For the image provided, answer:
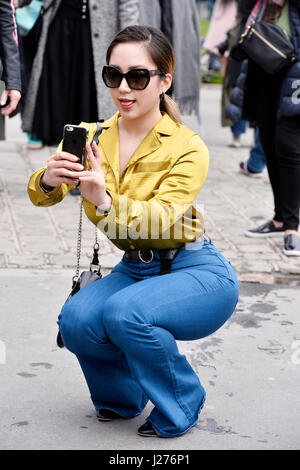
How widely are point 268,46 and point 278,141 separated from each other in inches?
22.7

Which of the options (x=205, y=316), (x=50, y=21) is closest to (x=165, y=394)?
(x=205, y=316)

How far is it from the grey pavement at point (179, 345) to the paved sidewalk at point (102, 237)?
1 centimetres

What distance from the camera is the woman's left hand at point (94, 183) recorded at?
9.41ft

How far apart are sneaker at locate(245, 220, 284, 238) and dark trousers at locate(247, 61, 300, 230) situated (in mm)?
98

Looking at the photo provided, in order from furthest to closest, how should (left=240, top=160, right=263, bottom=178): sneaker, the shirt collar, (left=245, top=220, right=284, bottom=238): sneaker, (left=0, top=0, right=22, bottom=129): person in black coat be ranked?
(left=240, top=160, right=263, bottom=178): sneaker, (left=245, top=220, right=284, bottom=238): sneaker, (left=0, top=0, right=22, bottom=129): person in black coat, the shirt collar

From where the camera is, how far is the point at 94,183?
2.88 m

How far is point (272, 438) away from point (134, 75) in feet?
4.49

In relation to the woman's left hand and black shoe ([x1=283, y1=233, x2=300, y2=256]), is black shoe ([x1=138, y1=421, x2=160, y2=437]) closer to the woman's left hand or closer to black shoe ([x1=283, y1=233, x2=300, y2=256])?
the woman's left hand

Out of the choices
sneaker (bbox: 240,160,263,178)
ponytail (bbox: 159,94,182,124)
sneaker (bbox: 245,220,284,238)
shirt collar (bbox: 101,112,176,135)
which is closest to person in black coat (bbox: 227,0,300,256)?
sneaker (bbox: 245,220,284,238)

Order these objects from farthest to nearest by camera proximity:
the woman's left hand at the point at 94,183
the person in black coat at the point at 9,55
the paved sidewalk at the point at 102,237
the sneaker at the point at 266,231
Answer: the sneaker at the point at 266,231
the paved sidewalk at the point at 102,237
the person in black coat at the point at 9,55
the woman's left hand at the point at 94,183

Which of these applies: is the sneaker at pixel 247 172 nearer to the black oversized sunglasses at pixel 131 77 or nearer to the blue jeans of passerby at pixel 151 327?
the blue jeans of passerby at pixel 151 327

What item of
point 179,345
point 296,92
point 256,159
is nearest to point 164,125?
point 179,345

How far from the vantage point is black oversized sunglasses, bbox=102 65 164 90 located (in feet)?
10.3

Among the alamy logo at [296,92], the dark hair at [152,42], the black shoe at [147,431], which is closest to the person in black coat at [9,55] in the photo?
the alamy logo at [296,92]
